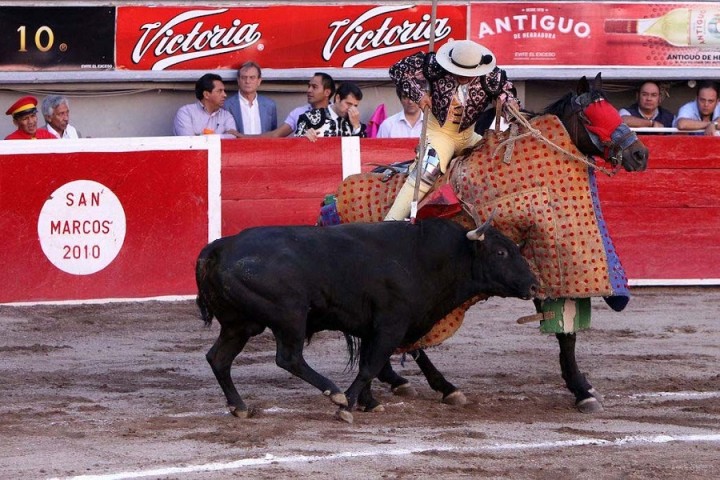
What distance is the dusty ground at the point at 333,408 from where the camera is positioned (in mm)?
5320

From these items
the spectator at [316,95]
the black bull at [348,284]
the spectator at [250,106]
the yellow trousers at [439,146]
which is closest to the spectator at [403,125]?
the spectator at [316,95]

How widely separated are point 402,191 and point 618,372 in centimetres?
171

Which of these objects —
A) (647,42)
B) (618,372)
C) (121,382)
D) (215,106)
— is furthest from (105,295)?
(647,42)

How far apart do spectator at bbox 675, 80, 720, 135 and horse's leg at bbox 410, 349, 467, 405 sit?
509cm

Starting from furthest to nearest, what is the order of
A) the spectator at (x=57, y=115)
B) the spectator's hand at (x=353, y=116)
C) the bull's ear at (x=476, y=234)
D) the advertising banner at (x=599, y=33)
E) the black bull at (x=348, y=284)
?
the advertising banner at (x=599, y=33) → the spectator's hand at (x=353, y=116) → the spectator at (x=57, y=115) → the bull's ear at (x=476, y=234) → the black bull at (x=348, y=284)

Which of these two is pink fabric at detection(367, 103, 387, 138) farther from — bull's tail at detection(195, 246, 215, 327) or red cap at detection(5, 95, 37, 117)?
bull's tail at detection(195, 246, 215, 327)

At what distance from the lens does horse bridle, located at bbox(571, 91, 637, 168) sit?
639 cm

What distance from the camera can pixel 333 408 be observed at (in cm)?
642

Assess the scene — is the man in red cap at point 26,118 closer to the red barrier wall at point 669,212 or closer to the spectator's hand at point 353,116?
the spectator's hand at point 353,116

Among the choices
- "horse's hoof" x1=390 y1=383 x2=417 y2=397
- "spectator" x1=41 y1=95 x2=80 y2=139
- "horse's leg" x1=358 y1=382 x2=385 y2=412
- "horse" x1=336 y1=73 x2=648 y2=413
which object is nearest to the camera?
"horse's leg" x1=358 y1=382 x2=385 y2=412

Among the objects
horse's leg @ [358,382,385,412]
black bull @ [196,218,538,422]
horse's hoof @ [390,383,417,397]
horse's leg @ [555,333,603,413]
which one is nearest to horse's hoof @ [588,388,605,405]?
horse's leg @ [555,333,603,413]

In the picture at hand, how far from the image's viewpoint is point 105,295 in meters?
9.83

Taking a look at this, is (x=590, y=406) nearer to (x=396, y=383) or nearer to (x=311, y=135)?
(x=396, y=383)

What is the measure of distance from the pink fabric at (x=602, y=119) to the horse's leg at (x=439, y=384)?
1.22m
